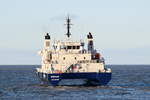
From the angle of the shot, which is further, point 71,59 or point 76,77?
point 71,59

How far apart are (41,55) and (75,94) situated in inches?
1015

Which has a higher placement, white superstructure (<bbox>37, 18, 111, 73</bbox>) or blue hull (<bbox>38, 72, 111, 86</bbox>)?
white superstructure (<bbox>37, 18, 111, 73</bbox>)

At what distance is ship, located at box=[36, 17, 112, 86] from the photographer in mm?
89062

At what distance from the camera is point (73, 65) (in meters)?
90.8

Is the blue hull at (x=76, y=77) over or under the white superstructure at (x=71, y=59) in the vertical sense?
under

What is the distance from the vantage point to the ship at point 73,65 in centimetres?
8906

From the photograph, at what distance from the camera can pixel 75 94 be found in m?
79.2

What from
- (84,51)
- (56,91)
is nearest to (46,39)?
(84,51)

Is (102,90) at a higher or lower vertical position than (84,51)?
lower

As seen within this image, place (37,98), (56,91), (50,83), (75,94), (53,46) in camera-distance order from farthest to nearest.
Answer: (53,46), (50,83), (56,91), (75,94), (37,98)

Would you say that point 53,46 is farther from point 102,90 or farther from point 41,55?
point 102,90

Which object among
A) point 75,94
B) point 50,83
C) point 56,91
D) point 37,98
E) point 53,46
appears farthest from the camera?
point 53,46

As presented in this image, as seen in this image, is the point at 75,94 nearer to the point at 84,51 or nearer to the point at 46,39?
the point at 84,51

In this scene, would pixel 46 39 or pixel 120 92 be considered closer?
pixel 120 92
